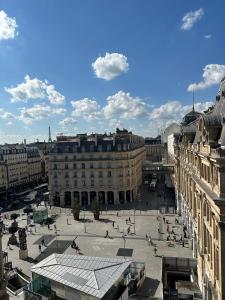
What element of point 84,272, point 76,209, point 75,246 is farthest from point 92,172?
point 84,272

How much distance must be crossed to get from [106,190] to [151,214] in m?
18.1

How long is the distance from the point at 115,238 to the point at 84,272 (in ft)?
83.6

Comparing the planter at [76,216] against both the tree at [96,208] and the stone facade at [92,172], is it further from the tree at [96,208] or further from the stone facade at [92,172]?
the stone facade at [92,172]

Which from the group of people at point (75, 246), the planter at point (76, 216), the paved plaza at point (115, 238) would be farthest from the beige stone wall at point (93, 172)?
the group of people at point (75, 246)

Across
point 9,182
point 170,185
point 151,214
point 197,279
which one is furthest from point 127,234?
point 9,182

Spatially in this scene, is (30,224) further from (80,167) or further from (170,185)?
(170,185)

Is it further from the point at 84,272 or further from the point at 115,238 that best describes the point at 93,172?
the point at 84,272

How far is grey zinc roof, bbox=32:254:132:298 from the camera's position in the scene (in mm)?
30172

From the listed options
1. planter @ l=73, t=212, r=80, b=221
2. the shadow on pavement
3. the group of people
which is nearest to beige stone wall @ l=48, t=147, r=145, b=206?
planter @ l=73, t=212, r=80, b=221

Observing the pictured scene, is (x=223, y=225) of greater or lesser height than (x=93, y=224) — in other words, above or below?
above

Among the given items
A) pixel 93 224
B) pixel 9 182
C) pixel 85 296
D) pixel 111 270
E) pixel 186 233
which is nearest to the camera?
pixel 85 296

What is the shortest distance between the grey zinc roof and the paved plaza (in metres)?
6.40

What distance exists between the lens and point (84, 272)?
106 ft

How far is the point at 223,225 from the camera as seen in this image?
23.1 m
